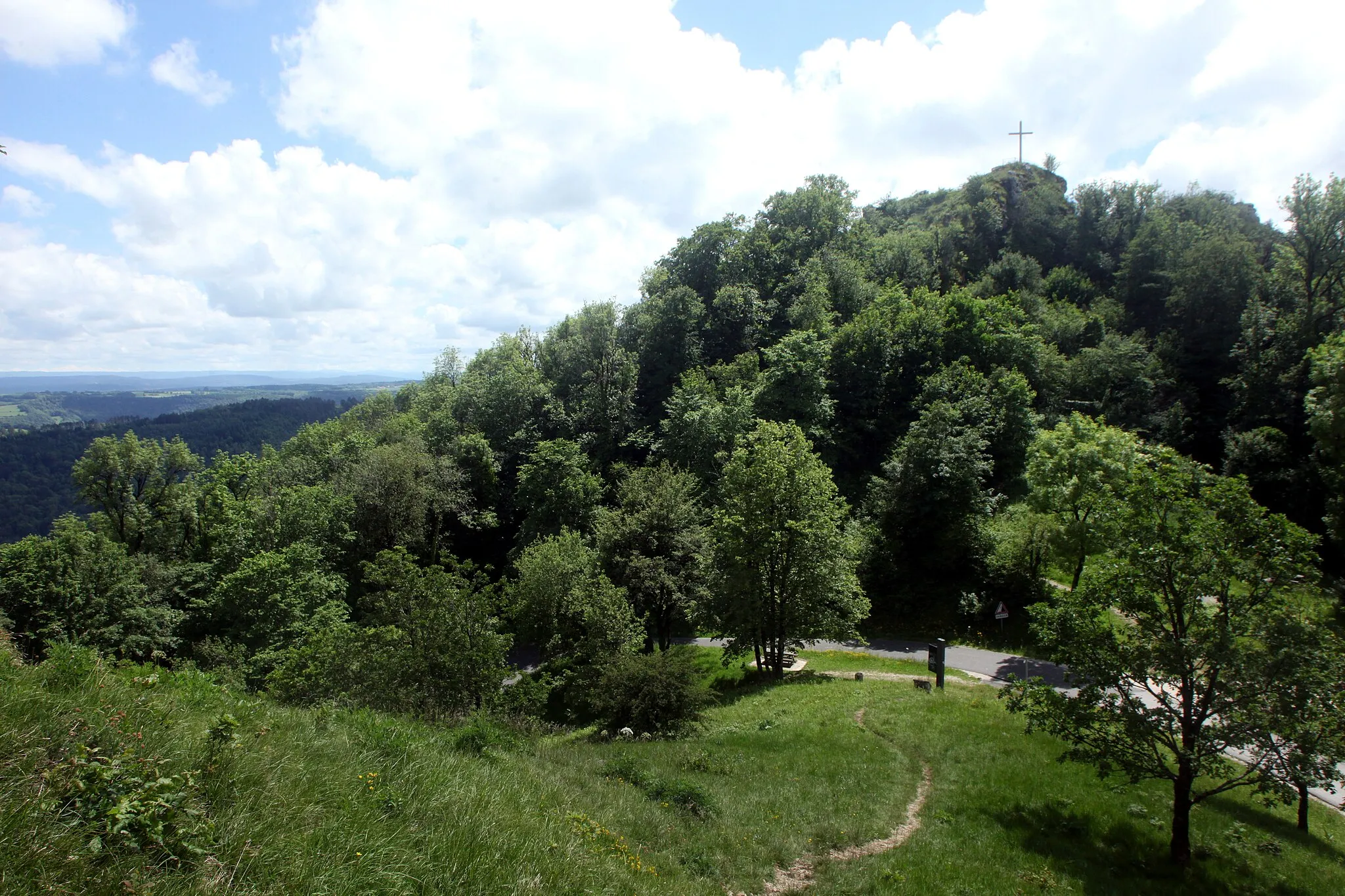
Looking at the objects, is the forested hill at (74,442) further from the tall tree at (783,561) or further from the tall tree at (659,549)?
the tall tree at (783,561)

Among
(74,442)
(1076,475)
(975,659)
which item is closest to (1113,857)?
(975,659)

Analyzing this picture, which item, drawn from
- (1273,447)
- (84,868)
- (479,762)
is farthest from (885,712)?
(1273,447)

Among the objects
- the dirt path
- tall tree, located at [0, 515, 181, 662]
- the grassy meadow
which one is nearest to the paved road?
the grassy meadow

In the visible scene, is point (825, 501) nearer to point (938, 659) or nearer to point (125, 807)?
point (938, 659)

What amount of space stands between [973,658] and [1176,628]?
655 inches

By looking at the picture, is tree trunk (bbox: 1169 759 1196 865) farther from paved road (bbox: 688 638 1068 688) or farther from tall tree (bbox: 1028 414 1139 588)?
tall tree (bbox: 1028 414 1139 588)

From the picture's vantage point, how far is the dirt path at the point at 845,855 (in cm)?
982

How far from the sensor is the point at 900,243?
64000mm

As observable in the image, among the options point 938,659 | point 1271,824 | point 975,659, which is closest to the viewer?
point 1271,824

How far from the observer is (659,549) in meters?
29.5

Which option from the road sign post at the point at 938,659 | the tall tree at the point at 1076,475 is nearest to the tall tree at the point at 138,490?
the road sign post at the point at 938,659

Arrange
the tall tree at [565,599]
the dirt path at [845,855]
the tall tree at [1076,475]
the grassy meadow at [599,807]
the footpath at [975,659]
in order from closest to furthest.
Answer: the grassy meadow at [599,807] → the dirt path at [845,855] → the footpath at [975,659] → the tall tree at [565,599] → the tall tree at [1076,475]

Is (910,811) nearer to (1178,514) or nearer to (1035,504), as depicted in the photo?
(1178,514)

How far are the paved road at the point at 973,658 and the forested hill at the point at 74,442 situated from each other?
4444 cm
